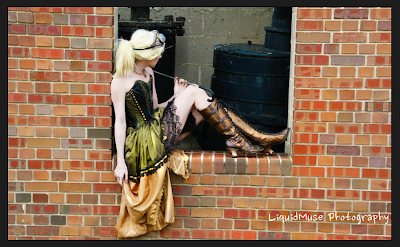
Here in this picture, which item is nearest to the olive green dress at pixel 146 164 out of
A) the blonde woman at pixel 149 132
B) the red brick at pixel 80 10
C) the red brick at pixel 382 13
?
the blonde woman at pixel 149 132

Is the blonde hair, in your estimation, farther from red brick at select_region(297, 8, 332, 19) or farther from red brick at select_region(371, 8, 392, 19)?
red brick at select_region(371, 8, 392, 19)

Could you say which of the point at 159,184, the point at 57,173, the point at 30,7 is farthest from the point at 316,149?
the point at 30,7

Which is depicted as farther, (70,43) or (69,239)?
(69,239)

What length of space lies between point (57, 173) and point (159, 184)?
0.84 metres

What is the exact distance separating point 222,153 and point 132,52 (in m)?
1.12

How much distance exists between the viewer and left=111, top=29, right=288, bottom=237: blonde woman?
399cm

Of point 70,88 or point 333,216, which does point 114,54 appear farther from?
point 333,216

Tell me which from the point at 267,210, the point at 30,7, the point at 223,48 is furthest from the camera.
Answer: the point at 223,48

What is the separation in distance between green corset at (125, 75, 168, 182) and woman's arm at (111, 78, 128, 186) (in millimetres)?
39

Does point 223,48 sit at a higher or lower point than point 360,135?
higher

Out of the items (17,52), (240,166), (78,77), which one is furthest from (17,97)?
(240,166)

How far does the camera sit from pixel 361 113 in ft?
13.4

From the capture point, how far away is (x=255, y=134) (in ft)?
14.1

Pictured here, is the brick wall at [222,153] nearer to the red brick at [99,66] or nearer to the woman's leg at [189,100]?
the red brick at [99,66]
